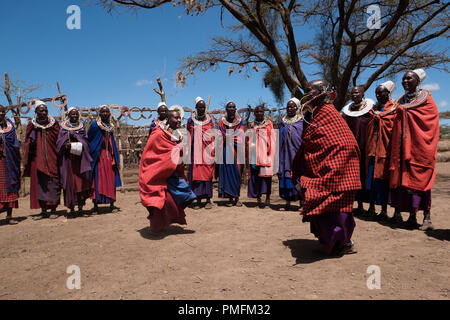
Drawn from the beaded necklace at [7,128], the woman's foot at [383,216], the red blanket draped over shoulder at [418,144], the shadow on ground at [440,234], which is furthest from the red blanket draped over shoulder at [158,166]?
the shadow on ground at [440,234]

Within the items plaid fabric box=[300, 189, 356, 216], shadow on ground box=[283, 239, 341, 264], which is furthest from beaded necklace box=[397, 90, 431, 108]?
shadow on ground box=[283, 239, 341, 264]

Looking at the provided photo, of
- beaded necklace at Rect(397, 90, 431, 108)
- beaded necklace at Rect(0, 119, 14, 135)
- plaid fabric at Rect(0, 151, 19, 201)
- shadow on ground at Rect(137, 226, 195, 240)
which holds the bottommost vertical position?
shadow on ground at Rect(137, 226, 195, 240)

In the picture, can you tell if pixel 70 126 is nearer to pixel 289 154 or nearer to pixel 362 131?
pixel 289 154

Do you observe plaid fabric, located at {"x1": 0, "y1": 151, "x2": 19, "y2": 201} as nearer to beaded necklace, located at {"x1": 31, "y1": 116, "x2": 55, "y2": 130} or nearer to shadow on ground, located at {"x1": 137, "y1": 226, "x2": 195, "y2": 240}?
beaded necklace, located at {"x1": 31, "y1": 116, "x2": 55, "y2": 130}

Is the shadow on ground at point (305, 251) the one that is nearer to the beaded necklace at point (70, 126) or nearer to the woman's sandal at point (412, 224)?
the woman's sandal at point (412, 224)

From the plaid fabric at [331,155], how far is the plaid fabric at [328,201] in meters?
0.06

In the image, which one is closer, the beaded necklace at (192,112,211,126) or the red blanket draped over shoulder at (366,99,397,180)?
the red blanket draped over shoulder at (366,99,397,180)

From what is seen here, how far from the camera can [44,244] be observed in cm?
466

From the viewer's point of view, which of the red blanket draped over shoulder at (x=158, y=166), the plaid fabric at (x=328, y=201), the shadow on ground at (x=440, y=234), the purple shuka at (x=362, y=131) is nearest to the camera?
the plaid fabric at (x=328, y=201)

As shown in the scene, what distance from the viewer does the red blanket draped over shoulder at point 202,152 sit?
22.7ft

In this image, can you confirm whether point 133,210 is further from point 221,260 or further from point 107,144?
point 221,260

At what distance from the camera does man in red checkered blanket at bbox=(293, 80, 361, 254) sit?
3.48 m

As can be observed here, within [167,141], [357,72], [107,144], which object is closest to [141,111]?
[107,144]
